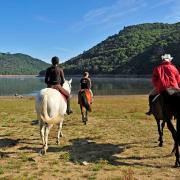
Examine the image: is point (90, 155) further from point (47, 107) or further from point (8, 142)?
point (8, 142)

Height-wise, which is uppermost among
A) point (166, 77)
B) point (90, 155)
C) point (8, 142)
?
point (166, 77)

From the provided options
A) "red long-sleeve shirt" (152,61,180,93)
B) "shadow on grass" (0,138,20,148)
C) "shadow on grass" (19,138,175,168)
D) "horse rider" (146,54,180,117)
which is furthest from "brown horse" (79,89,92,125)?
"red long-sleeve shirt" (152,61,180,93)

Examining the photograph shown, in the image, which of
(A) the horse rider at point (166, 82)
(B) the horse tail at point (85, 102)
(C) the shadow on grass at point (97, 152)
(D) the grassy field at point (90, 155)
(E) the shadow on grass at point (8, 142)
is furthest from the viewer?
(B) the horse tail at point (85, 102)

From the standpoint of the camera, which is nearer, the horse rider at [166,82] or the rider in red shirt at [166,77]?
the horse rider at [166,82]

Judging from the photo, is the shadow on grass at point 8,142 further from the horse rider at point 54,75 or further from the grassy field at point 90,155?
the horse rider at point 54,75

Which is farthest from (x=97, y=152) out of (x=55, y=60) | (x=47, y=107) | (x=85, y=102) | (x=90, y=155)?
(x=85, y=102)

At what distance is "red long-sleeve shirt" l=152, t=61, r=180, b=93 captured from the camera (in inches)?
449

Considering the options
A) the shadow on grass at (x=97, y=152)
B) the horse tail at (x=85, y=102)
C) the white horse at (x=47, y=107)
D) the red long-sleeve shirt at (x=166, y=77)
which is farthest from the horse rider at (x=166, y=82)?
the horse tail at (x=85, y=102)

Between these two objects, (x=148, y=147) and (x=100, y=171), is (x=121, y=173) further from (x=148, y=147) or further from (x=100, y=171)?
(x=148, y=147)

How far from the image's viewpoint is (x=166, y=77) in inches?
456

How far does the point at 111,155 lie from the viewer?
39.7 ft

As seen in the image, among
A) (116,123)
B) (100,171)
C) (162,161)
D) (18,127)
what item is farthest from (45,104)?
(116,123)

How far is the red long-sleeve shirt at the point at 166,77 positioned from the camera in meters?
11.4

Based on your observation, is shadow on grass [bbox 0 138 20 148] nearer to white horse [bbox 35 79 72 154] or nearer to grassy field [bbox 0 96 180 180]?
grassy field [bbox 0 96 180 180]
